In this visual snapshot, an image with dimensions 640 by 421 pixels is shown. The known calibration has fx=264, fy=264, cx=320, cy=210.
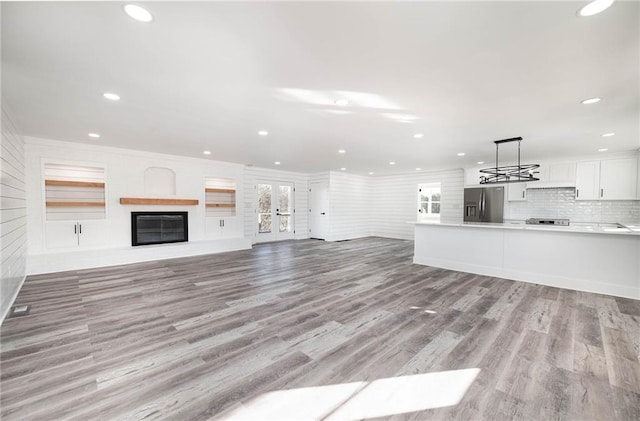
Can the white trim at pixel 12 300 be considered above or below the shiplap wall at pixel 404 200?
below

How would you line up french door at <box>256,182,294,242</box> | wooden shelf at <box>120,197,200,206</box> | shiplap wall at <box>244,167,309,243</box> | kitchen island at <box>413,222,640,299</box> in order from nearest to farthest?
kitchen island at <box>413,222,640,299</box> → wooden shelf at <box>120,197,200,206</box> → shiplap wall at <box>244,167,309,243</box> → french door at <box>256,182,294,242</box>

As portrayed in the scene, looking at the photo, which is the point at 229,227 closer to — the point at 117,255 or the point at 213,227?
the point at 213,227

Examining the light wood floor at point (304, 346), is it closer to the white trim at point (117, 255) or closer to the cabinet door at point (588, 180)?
the white trim at point (117, 255)

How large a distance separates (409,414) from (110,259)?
6319 millimetres

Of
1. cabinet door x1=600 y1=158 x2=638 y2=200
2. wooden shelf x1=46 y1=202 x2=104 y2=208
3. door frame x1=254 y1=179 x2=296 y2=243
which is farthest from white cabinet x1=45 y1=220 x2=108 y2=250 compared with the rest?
cabinet door x1=600 y1=158 x2=638 y2=200

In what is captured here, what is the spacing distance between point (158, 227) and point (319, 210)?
5.16m

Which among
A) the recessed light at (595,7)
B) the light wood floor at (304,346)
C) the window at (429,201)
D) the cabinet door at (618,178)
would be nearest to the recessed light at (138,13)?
the light wood floor at (304,346)

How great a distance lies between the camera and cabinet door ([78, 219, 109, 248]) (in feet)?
18.3

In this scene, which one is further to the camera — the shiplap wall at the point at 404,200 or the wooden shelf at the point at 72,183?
the shiplap wall at the point at 404,200

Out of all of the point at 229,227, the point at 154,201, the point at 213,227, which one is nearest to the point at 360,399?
the point at 154,201

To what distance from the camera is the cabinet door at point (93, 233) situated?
5.59 meters

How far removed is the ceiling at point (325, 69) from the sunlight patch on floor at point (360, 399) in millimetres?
2513

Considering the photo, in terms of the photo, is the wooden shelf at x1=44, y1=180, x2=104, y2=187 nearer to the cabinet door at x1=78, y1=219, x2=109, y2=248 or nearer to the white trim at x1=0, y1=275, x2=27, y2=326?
the cabinet door at x1=78, y1=219, x2=109, y2=248

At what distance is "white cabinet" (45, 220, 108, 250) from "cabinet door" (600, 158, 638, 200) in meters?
11.4
